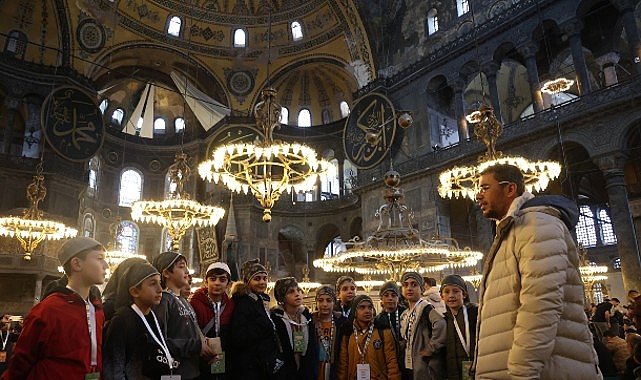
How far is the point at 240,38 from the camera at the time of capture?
786 inches

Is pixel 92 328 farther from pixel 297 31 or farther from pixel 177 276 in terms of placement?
pixel 297 31

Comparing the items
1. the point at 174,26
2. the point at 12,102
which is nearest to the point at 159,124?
the point at 174,26

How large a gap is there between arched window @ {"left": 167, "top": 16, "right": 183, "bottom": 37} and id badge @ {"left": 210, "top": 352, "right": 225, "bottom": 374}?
18.8 m

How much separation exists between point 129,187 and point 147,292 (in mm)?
21592

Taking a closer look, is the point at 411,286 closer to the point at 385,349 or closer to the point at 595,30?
the point at 385,349

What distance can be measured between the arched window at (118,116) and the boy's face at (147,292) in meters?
22.0

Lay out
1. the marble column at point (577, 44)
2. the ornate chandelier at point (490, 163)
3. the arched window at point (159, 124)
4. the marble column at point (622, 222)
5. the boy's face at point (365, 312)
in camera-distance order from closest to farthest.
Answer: the boy's face at point (365, 312)
the ornate chandelier at point (490, 163)
the marble column at point (622, 222)
the marble column at point (577, 44)
the arched window at point (159, 124)

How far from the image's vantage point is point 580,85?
11617 mm

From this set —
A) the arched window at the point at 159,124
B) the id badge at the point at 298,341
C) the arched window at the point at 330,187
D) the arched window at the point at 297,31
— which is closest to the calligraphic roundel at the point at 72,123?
the arched window at the point at 159,124

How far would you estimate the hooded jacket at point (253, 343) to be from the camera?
2.93 metres

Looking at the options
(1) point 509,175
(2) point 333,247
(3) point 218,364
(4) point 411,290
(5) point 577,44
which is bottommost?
(3) point 218,364

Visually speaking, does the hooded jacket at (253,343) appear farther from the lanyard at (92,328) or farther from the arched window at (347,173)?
the arched window at (347,173)

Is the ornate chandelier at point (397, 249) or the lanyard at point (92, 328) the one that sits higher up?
the ornate chandelier at point (397, 249)

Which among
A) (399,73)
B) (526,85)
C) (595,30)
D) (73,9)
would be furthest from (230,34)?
(595,30)
